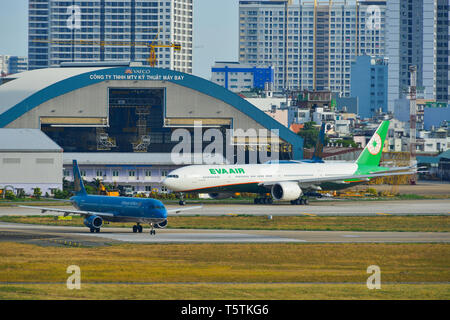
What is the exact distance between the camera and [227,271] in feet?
152

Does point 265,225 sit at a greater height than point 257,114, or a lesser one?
lesser

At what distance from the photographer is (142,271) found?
45469 mm

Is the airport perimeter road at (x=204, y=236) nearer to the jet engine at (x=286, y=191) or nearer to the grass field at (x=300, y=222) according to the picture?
the grass field at (x=300, y=222)

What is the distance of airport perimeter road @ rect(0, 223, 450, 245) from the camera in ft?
199

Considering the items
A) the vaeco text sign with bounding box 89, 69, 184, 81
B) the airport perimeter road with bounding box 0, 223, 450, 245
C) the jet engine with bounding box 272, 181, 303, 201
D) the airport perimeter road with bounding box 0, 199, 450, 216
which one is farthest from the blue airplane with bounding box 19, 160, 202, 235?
the vaeco text sign with bounding box 89, 69, 184, 81

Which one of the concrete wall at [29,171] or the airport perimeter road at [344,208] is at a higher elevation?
the concrete wall at [29,171]

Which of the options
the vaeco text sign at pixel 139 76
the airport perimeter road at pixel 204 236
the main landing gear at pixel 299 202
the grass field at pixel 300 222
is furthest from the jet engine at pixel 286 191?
the vaeco text sign at pixel 139 76

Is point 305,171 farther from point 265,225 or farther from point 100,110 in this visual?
point 100,110

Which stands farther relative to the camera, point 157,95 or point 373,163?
point 157,95

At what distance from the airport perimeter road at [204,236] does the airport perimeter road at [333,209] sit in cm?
1604

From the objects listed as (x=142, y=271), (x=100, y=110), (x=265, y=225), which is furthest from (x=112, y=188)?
(x=142, y=271)

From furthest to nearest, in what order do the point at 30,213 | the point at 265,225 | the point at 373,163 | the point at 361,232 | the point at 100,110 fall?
the point at 100,110
the point at 373,163
the point at 30,213
the point at 265,225
the point at 361,232

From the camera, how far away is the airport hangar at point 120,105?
11606 centimetres
